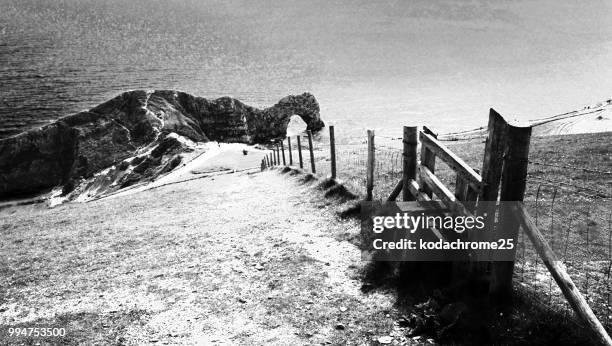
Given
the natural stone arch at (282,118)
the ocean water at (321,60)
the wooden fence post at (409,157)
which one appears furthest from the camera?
the ocean water at (321,60)

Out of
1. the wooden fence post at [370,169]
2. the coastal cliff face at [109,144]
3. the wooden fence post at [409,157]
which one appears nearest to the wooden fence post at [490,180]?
the wooden fence post at [409,157]

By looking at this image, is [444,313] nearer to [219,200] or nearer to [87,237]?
[87,237]

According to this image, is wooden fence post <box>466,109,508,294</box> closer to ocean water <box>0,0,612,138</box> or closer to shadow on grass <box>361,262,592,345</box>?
shadow on grass <box>361,262,592,345</box>

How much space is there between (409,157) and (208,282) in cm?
522

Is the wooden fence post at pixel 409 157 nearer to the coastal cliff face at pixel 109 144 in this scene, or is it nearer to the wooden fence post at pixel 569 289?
the wooden fence post at pixel 569 289

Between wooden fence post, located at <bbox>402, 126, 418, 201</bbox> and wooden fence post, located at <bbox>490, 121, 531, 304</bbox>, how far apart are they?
9.30ft

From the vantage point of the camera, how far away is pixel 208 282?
9.19 m

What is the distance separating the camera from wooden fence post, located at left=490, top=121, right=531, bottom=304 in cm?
528

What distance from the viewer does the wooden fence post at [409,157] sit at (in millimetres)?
8273

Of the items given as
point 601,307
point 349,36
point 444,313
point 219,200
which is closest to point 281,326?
point 444,313

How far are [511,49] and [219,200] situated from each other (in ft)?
411

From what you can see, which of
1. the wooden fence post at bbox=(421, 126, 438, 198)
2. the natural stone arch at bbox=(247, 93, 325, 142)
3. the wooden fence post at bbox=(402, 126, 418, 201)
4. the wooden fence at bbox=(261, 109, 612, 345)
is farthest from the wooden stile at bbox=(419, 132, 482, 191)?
the natural stone arch at bbox=(247, 93, 325, 142)

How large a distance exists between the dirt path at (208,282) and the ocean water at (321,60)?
150 ft

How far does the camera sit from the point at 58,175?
5122cm
